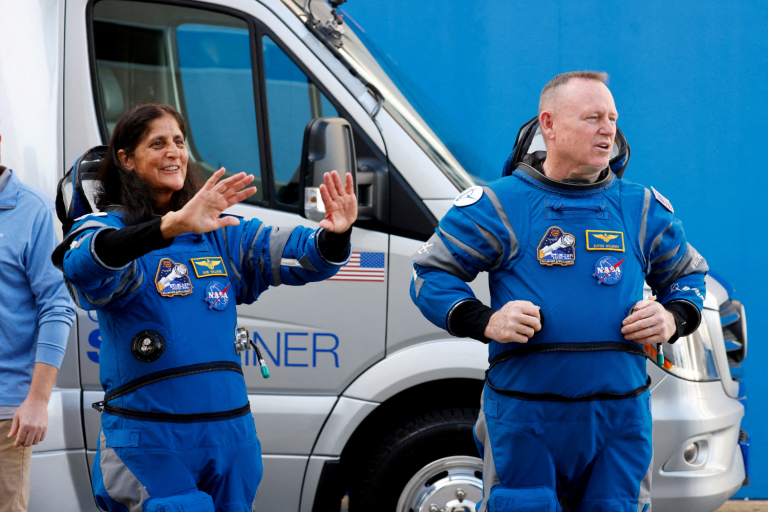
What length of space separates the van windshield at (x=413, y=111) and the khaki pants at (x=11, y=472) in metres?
1.83

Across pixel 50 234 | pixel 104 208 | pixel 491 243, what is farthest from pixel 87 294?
pixel 491 243

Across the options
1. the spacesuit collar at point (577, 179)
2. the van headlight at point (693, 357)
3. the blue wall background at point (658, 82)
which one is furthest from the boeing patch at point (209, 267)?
the blue wall background at point (658, 82)

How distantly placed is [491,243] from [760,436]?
4.06 metres

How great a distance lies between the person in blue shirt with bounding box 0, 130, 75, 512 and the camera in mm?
2559

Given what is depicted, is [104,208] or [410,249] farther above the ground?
[104,208]

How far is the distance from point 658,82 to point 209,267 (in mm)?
4168

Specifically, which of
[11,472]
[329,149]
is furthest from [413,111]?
[11,472]

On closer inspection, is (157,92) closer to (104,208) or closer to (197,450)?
(104,208)

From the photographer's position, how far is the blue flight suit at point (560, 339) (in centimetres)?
210

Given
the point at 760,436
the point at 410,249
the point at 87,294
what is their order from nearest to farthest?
the point at 87,294 < the point at 410,249 < the point at 760,436

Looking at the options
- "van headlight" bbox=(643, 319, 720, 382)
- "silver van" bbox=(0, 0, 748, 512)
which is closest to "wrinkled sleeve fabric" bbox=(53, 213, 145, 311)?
"silver van" bbox=(0, 0, 748, 512)

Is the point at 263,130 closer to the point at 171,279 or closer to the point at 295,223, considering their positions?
the point at 295,223

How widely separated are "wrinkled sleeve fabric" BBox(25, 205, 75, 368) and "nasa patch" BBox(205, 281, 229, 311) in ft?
2.52

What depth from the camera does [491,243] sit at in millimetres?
2158
